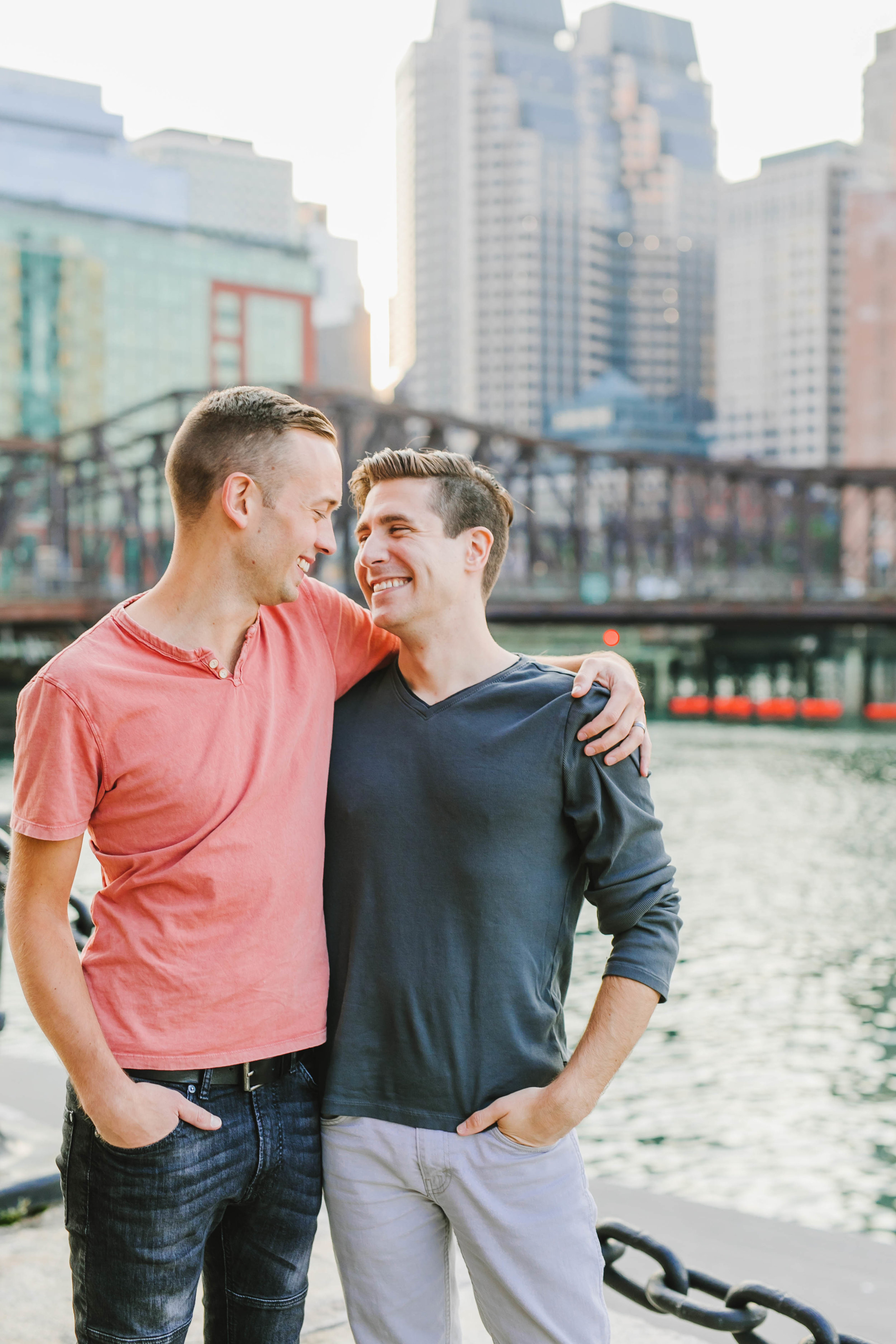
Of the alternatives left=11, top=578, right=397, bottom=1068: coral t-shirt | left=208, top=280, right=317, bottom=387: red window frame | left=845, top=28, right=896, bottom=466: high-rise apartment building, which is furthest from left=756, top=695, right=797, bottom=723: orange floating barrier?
left=845, top=28, right=896, bottom=466: high-rise apartment building

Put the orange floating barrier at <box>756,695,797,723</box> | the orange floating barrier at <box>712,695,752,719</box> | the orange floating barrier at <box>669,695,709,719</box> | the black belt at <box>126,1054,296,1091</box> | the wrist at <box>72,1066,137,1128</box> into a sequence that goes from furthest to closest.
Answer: the orange floating barrier at <box>669,695,709,719</box>, the orange floating barrier at <box>712,695,752,719</box>, the orange floating barrier at <box>756,695,797,723</box>, the black belt at <box>126,1054,296,1091</box>, the wrist at <box>72,1066,137,1128</box>

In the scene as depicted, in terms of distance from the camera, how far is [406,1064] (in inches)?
103

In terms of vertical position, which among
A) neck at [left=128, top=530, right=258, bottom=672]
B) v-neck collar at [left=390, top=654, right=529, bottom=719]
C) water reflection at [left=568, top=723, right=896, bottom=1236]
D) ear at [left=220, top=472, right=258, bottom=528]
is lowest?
water reflection at [left=568, top=723, right=896, bottom=1236]

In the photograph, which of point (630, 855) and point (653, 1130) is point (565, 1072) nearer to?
point (630, 855)

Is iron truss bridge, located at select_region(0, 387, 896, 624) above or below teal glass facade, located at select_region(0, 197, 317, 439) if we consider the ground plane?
below

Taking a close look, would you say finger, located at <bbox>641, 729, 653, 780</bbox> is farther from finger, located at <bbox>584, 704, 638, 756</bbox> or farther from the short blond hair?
the short blond hair

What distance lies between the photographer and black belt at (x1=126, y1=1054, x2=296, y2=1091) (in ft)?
8.10

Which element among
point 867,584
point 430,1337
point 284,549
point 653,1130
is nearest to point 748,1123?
point 653,1130

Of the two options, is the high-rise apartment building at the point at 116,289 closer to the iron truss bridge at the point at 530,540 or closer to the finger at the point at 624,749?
the iron truss bridge at the point at 530,540

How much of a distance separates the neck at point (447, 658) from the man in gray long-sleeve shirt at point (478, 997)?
5 centimetres

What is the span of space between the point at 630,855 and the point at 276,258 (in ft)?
408

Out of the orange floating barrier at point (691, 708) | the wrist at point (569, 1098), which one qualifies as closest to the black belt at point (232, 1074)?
the wrist at point (569, 1098)

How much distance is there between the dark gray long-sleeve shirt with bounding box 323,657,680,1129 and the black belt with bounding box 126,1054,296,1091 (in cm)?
12

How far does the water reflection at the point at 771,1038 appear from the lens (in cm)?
870
